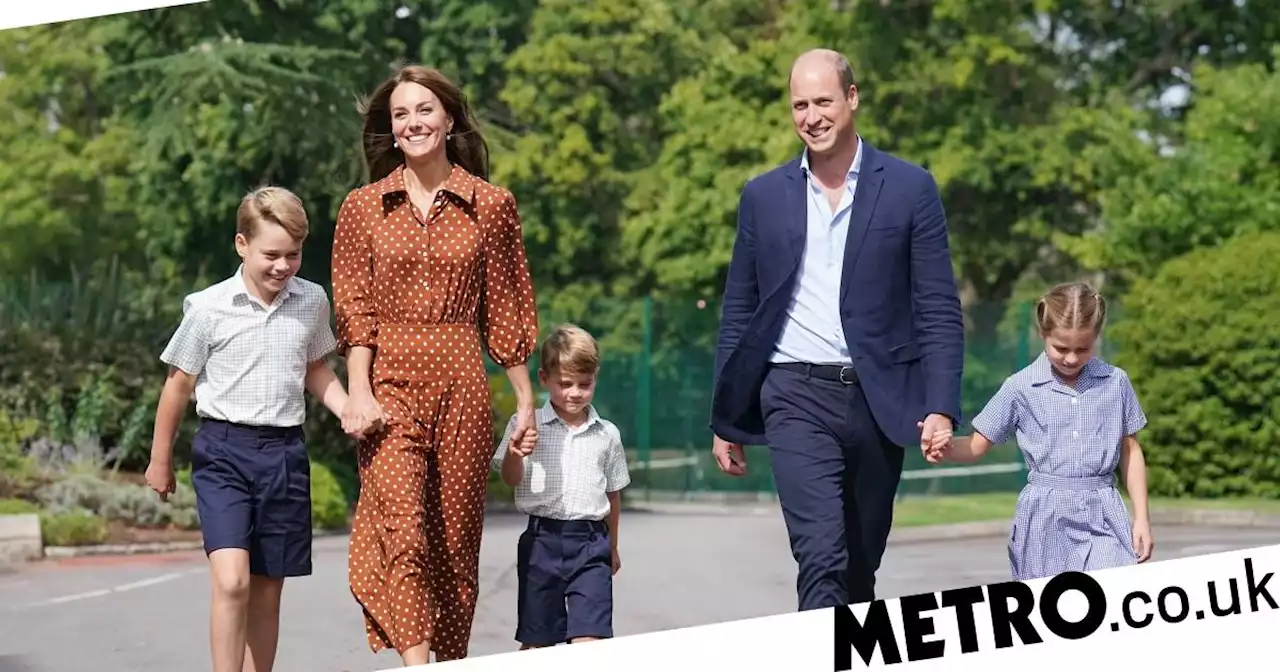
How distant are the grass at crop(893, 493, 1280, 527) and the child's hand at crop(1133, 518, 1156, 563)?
10.3 metres

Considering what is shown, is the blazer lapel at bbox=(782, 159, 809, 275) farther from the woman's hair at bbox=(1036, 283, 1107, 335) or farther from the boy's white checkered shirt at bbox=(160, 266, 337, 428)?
the boy's white checkered shirt at bbox=(160, 266, 337, 428)

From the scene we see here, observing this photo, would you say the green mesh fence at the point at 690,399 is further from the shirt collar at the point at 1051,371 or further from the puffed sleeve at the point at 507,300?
the puffed sleeve at the point at 507,300

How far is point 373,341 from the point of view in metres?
6.13

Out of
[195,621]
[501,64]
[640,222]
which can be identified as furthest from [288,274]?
[501,64]

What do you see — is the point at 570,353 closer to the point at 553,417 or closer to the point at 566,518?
the point at 553,417

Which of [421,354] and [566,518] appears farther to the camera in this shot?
[566,518]

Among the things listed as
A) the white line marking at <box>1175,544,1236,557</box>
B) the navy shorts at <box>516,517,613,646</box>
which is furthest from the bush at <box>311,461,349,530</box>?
the navy shorts at <box>516,517,613,646</box>

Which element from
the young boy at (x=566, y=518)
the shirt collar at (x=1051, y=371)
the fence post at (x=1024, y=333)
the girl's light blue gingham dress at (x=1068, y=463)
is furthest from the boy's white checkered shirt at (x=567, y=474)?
the fence post at (x=1024, y=333)

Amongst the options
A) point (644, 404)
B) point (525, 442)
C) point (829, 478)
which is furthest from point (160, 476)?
point (644, 404)

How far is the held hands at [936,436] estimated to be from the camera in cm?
609

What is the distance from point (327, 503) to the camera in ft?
52.7

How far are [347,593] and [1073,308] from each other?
6799 mm

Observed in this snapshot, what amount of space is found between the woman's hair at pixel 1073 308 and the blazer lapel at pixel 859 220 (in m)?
0.67

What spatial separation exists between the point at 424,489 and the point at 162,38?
56.0 feet
